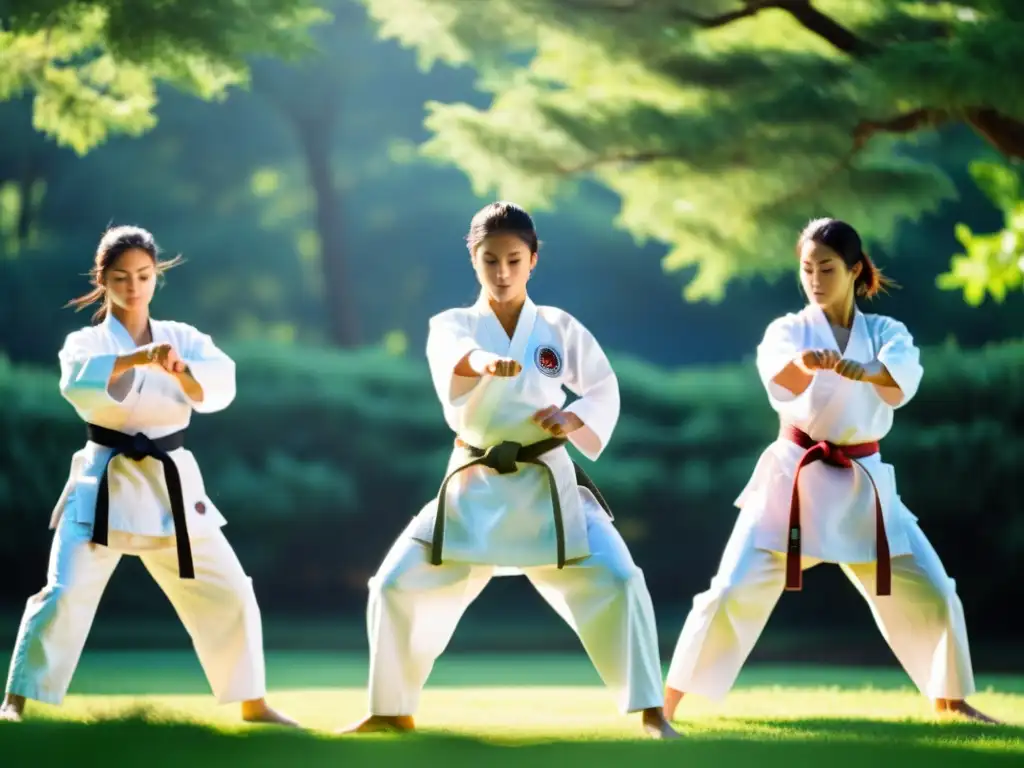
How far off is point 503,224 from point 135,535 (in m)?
1.25

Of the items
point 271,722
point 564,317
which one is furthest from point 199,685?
point 564,317

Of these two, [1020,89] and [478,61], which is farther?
[478,61]

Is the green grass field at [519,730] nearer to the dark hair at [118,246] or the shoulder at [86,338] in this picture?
the shoulder at [86,338]

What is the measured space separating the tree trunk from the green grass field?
8632 mm

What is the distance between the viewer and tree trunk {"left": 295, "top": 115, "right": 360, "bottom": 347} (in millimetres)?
14602

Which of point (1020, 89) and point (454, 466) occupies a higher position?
point (1020, 89)

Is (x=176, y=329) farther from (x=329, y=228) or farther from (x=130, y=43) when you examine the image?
(x=329, y=228)

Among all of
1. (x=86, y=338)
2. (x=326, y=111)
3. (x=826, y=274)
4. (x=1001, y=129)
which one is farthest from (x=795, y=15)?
(x=326, y=111)

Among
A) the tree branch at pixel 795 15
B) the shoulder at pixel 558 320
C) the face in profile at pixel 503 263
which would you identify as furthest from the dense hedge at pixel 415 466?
the face in profile at pixel 503 263

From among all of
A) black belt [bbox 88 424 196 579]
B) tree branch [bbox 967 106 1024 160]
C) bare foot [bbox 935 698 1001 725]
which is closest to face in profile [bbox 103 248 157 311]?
black belt [bbox 88 424 196 579]

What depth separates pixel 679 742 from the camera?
3346 mm

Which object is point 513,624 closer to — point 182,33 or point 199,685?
point 199,685

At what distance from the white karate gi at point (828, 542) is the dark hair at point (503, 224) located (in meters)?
0.78

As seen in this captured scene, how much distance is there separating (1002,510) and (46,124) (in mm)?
5511
